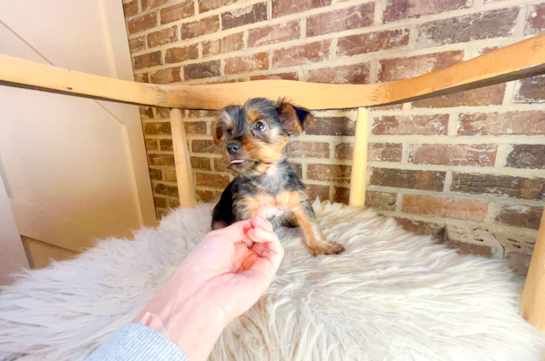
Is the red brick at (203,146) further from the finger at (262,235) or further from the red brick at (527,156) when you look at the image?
the red brick at (527,156)

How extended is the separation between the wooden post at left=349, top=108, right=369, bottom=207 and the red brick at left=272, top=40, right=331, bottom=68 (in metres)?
0.34

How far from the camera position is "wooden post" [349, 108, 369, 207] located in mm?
945

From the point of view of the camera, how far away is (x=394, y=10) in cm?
93

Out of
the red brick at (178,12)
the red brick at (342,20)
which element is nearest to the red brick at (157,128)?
the red brick at (178,12)

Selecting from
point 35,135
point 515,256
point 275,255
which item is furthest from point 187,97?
point 515,256

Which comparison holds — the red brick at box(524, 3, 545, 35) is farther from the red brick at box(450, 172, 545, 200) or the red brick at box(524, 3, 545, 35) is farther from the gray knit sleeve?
the gray knit sleeve

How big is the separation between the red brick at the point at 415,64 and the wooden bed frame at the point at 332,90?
0.18 metres

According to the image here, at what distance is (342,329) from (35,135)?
65.5 inches

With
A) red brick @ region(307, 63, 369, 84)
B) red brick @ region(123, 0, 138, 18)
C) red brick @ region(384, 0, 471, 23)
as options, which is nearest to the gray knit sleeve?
red brick @ region(307, 63, 369, 84)

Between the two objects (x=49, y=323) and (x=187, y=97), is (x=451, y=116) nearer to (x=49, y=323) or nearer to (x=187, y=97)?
(x=187, y=97)

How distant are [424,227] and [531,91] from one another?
587mm

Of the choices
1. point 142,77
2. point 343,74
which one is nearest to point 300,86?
point 343,74

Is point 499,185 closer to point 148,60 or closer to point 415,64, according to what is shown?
point 415,64

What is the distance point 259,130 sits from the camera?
3.08ft
